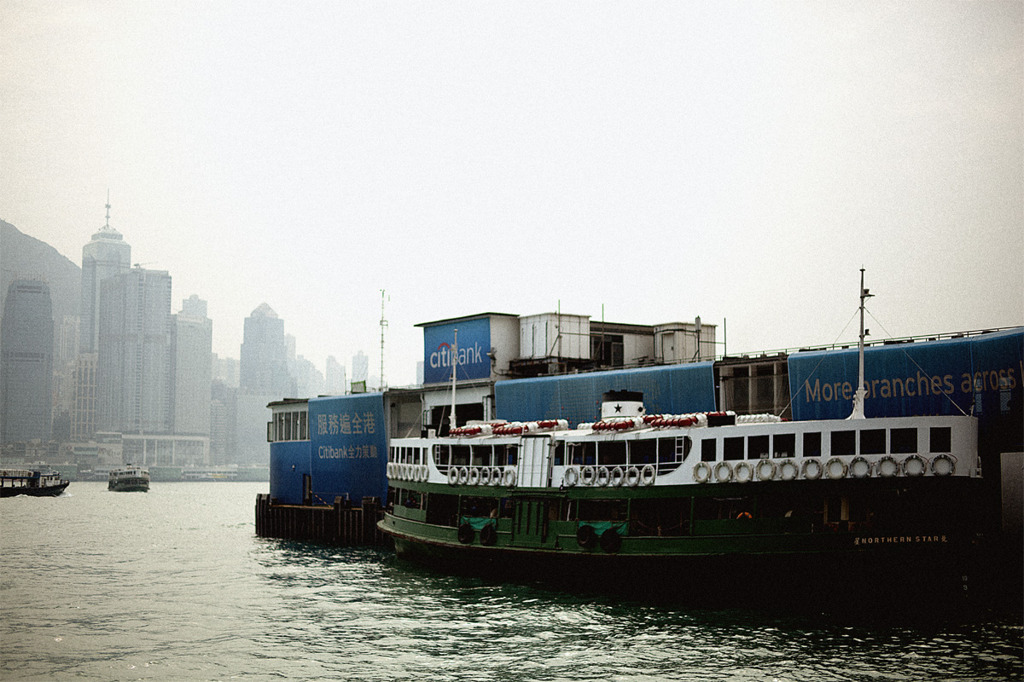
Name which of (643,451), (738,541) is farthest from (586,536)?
(738,541)

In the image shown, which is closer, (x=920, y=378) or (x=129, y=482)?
(x=920, y=378)

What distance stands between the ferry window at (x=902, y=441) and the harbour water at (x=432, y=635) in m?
4.52

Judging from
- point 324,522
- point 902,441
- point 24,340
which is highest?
point 24,340

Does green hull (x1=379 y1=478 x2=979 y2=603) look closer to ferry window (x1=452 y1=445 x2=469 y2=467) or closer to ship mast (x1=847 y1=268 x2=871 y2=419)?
ship mast (x1=847 y1=268 x2=871 y2=419)

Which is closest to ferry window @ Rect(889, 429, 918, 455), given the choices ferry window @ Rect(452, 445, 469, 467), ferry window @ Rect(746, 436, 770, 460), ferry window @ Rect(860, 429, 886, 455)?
ferry window @ Rect(860, 429, 886, 455)

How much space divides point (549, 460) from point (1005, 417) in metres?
15.1

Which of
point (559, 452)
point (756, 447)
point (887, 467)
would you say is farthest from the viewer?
point (559, 452)

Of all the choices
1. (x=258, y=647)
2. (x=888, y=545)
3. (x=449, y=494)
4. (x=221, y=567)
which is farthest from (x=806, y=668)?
(x=221, y=567)

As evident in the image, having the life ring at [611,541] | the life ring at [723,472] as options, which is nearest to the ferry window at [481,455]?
the life ring at [611,541]

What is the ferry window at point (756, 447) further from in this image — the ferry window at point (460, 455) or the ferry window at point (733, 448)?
the ferry window at point (460, 455)

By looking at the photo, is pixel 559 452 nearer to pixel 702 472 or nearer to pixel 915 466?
pixel 702 472

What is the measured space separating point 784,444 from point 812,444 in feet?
2.81

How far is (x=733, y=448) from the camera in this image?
1131 inches

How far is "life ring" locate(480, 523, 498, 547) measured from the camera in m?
34.2
